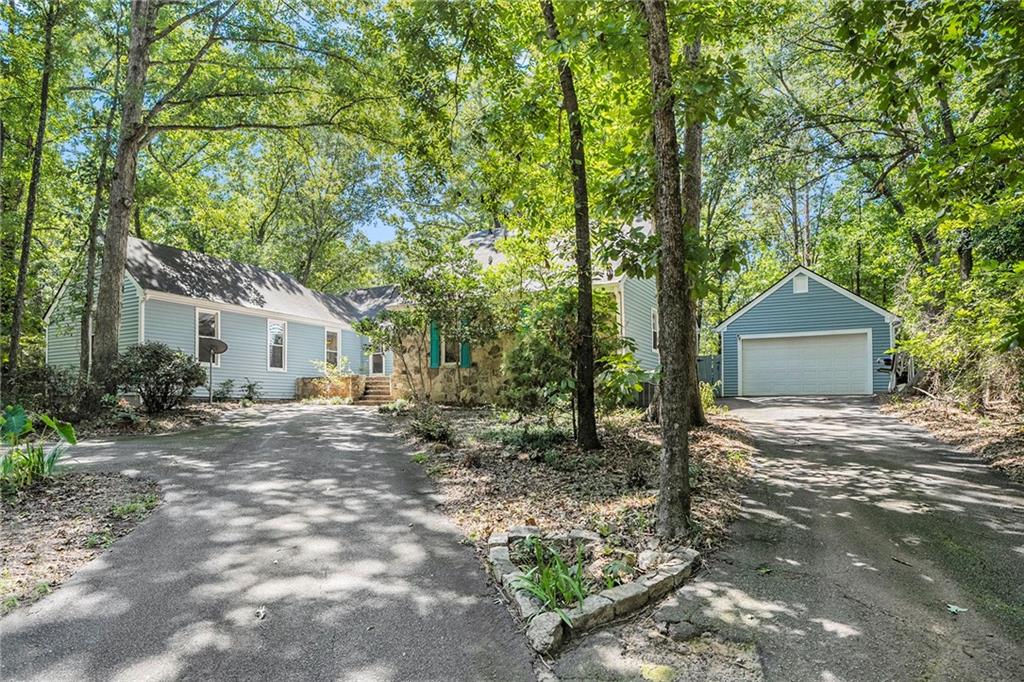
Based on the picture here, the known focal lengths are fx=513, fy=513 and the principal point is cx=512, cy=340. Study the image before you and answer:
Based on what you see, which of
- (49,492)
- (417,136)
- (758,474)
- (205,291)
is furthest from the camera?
(205,291)

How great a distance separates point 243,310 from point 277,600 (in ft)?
49.5

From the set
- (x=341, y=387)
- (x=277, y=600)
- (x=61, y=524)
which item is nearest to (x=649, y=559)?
(x=277, y=600)

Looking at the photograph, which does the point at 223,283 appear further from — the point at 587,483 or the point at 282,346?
the point at 587,483

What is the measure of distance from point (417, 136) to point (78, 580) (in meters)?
6.50

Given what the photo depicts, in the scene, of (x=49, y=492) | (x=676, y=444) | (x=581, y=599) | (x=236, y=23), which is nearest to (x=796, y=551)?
(x=676, y=444)

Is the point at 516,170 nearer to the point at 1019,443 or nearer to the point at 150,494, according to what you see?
the point at 150,494

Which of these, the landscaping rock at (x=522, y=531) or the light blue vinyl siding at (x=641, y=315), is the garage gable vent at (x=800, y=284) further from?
the landscaping rock at (x=522, y=531)

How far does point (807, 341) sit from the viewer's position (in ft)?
60.2

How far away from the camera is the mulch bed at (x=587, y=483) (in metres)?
4.29

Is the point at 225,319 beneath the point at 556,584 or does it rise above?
above

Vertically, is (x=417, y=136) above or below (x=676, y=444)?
above

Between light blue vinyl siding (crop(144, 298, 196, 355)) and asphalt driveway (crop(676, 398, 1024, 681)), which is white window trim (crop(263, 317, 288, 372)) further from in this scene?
asphalt driveway (crop(676, 398, 1024, 681))

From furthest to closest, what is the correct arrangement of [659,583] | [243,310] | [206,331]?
[243,310]
[206,331]
[659,583]

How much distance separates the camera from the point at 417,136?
25.2 ft
